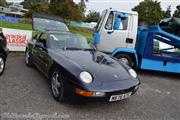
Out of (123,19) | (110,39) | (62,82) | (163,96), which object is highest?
(123,19)

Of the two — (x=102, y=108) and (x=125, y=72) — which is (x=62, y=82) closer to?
(x=102, y=108)

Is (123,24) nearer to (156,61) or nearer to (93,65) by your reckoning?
(156,61)

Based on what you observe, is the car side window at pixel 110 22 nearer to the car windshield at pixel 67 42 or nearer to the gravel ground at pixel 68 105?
the car windshield at pixel 67 42

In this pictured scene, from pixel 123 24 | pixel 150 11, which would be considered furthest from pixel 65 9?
pixel 123 24

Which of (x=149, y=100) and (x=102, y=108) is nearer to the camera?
(x=102, y=108)

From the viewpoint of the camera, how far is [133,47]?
7.49m

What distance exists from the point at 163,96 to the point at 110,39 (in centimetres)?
290

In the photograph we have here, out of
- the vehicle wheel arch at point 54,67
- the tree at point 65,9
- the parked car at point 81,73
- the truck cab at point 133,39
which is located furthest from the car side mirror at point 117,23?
the tree at point 65,9

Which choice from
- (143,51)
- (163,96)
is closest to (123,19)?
(143,51)

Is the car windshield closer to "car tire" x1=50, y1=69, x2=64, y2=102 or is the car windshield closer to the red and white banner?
"car tire" x1=50, y1=69, x2=64, y2=102

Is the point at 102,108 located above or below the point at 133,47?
below

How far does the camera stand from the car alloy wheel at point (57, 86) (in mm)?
4130

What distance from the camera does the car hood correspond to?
3996 millimetres

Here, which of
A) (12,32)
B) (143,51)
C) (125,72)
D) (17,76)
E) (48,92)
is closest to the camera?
(125,72)
